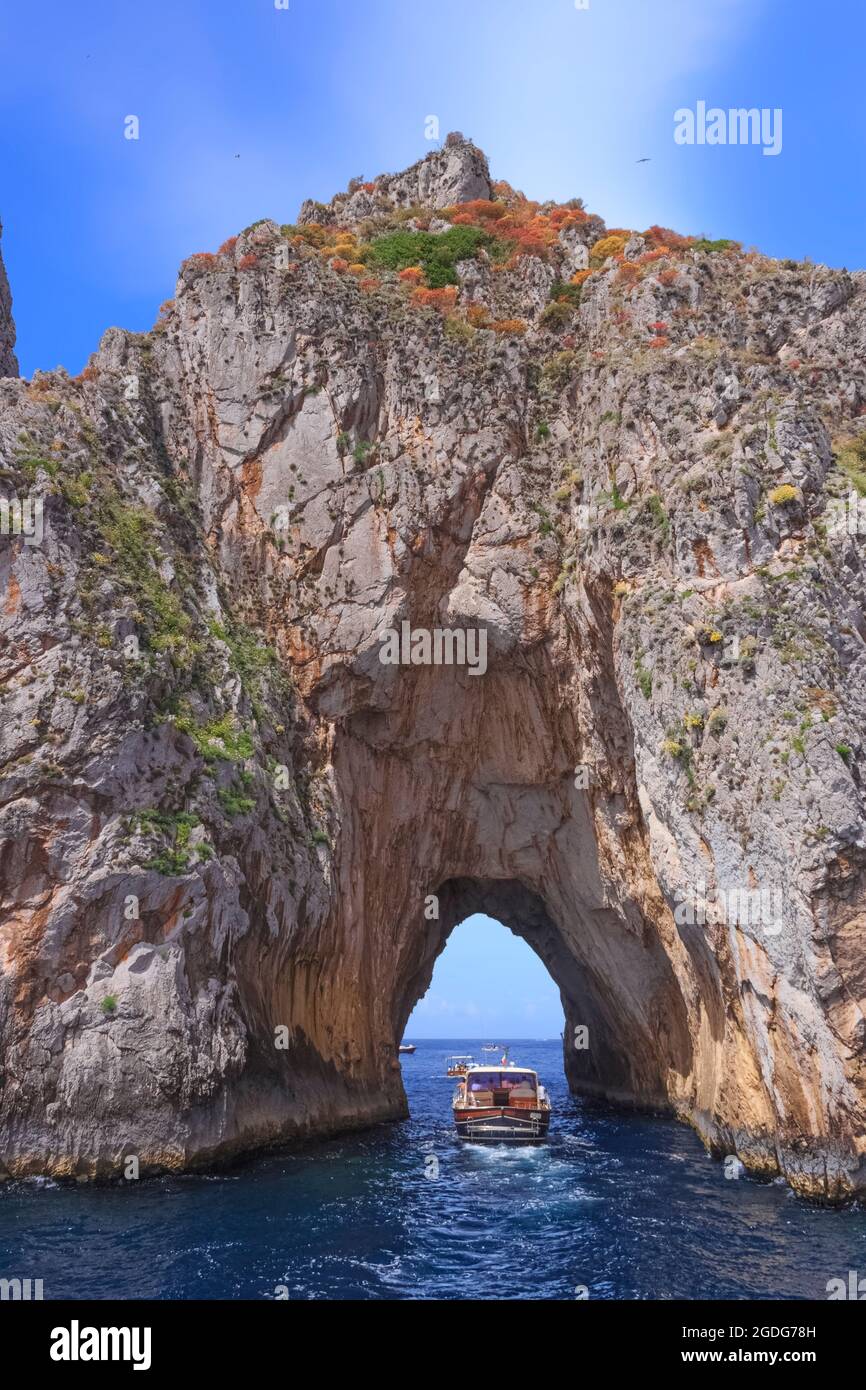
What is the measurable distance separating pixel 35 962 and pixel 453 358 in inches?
1037

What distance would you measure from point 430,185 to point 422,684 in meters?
32.6

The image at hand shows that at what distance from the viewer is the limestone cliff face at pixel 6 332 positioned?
52.2 meters

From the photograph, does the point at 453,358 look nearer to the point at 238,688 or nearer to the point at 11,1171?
the point at 238,688

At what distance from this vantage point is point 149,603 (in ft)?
104

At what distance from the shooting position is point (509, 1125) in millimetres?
33906

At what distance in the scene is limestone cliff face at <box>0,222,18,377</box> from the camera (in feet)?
171

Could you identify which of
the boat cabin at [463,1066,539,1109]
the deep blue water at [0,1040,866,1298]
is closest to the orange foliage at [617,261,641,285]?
the boat cabin at [463,1066,539,1109]

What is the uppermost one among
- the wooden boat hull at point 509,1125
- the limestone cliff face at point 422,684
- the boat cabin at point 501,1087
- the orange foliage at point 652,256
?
the orange foliage at point 652,256

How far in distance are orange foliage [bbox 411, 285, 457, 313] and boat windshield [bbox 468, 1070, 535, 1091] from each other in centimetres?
3069

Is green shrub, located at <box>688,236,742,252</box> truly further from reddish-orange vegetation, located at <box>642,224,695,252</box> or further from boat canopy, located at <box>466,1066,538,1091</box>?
boat canopy, located at <box>466,1066,538,1091</box>

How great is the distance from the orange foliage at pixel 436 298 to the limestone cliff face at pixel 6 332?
24.1 m

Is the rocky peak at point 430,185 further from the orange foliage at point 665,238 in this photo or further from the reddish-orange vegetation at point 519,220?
the orange foliage at point 665,238

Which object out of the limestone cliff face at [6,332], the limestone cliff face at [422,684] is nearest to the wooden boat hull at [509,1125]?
the limestone cliff face at [422,684]

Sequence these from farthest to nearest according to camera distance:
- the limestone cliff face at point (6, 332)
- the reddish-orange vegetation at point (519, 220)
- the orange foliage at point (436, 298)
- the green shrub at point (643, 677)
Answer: the limestone cliff face at point (6, 332), the reddish-orange vegetation at point (519, 220), the orange foliage at point (436, 298), the green shrub at point (643, 677)
